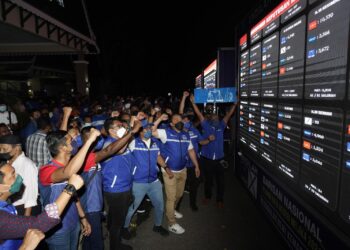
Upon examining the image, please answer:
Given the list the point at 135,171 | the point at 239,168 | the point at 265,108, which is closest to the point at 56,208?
the point at 135,171

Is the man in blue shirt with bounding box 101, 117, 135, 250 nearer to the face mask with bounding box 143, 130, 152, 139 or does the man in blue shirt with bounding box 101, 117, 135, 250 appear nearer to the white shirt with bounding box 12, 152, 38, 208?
the face mask with bounding box 143, 130, 152, 139

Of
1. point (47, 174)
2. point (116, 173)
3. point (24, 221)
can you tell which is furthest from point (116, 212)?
point (24, 221)

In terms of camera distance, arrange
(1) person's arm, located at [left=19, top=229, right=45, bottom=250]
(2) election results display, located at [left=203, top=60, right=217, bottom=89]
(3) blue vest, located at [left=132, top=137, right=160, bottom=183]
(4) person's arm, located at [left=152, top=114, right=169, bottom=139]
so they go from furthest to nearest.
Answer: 1. (2) election results display, located at [left=203, top=60, right=217, bottom=89]
2. (4) person's arm, located at [left=152, top=114, right=169, bottom=139]
3. (3) blue vest, located at [left=132, top=137, right=160, bottom=183]
4. (1) person's arm, located at [left=19, top=229, right=45, bottom=250]

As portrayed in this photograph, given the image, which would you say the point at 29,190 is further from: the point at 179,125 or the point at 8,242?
the point at 179,125

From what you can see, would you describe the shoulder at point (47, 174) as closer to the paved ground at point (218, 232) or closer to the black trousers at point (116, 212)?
the black trousers at point (116, 212)

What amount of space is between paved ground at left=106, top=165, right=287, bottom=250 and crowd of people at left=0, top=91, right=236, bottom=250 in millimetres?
208

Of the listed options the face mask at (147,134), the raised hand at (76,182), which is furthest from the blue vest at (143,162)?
the raised hand at (76,182)

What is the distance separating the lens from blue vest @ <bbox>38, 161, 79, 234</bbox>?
10.8 ft

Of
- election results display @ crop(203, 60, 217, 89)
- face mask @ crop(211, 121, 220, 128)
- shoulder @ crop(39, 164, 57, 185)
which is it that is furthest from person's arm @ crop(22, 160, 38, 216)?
election results display @ crop(203, 60, 217, 89)

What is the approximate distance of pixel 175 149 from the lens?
5.69 m

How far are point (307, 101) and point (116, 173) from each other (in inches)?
111

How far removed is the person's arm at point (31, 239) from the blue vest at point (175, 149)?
3.55 metres

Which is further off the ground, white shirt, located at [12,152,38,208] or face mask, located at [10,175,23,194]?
face mask, located at [10,175,23,194]

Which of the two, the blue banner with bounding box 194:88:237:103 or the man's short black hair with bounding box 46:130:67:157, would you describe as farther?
the blue banner with bounding box 194:88:237:103
